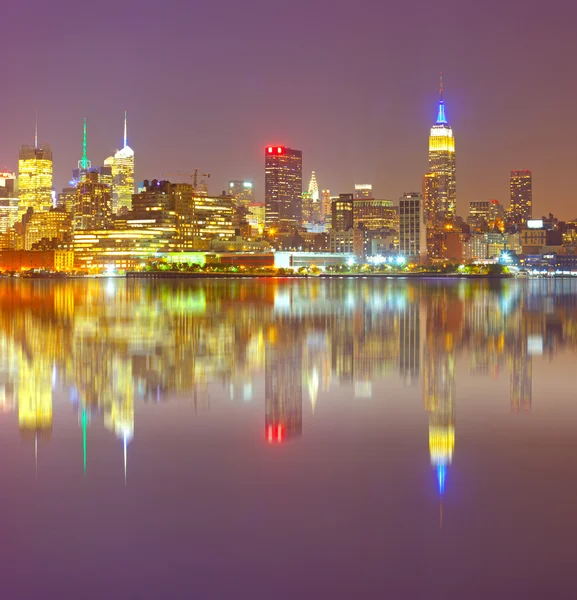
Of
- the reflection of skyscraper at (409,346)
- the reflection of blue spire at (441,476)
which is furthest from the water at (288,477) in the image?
the reflection of skyscraper at (409,346)

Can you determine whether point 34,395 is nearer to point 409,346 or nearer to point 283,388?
point 283,388

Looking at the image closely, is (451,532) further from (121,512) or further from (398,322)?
(398,322)

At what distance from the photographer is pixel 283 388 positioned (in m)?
18.8

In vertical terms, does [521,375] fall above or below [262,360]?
below

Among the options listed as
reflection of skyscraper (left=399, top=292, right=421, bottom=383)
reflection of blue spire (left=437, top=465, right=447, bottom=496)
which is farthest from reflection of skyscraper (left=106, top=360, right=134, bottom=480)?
reflection of skyscraper (left=399, top=292, right=421, bottom=383)

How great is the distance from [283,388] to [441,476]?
8.07m

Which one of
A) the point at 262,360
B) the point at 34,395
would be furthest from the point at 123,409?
the point at 262,360

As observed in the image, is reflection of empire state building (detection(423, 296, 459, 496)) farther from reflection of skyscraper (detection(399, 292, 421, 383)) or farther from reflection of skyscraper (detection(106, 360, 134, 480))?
reflection of skyscraper (detection(106, 360, 134, 480))

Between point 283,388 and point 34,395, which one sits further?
point 283,388

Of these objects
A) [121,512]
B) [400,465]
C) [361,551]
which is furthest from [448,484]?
[121,512]

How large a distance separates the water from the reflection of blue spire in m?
0.04

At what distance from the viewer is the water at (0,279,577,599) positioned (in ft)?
25.4

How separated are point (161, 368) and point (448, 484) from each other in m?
12.7

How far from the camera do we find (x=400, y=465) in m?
11.6
